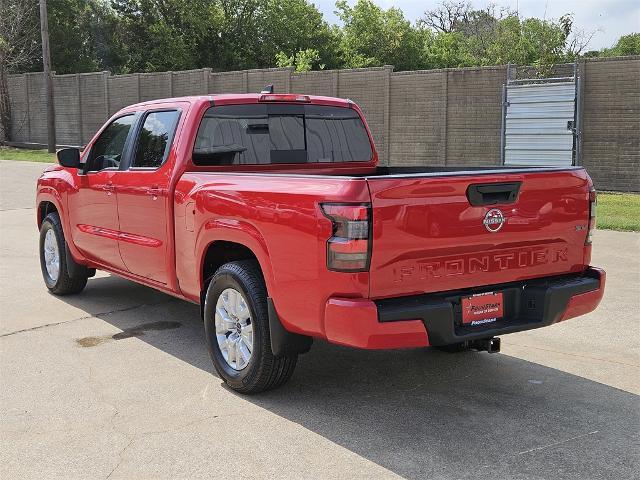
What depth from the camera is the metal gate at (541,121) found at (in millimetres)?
16250

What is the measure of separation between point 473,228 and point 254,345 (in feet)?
4.80

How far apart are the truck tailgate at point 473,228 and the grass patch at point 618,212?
7.46 m

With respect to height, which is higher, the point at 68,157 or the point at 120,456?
the point at 68,157

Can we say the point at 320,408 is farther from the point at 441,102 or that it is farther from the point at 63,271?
the point at 441,102

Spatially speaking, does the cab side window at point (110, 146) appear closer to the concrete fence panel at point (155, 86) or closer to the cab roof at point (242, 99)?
the cab roof at point (242, 99)

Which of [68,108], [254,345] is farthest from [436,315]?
[68,108]

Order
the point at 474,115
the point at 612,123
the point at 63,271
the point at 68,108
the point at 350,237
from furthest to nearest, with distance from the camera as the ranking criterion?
1. the point at 68,108
2. the point at 474,115
3. the point at 612,123
4. the point at 63,271
5. the point at 350,237

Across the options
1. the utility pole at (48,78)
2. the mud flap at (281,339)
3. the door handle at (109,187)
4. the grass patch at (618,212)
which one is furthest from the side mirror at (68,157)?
the utility pole at (48,78)

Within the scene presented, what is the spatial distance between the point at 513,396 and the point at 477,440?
2.58 ft

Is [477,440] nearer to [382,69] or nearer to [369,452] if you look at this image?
[369,452]

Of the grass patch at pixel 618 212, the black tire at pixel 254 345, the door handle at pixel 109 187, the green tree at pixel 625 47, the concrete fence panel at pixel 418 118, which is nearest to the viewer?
the black tire at pixel 254 345

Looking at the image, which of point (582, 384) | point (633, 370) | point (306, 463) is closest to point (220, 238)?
point (306, 463)

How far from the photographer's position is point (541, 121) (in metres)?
16.9

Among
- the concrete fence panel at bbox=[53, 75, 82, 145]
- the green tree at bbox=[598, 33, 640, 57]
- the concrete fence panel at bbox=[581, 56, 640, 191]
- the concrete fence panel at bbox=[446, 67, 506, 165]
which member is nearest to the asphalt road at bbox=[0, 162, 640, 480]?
the concrete fence panel at bbox=[581, 56, 640, 191]
